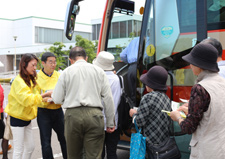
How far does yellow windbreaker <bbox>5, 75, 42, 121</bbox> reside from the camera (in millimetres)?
3738

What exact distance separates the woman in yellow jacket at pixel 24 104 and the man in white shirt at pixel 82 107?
645mm

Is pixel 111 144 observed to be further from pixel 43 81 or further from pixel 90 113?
pixel 43 81

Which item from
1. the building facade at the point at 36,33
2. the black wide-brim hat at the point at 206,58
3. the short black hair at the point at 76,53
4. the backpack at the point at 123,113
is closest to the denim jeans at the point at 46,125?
the backpack at the point at 123,113

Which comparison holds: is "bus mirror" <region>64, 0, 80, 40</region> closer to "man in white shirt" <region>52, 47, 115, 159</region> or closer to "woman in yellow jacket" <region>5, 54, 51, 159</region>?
"woman in yellow jacket" <region>5, 54, 51, 159</region>

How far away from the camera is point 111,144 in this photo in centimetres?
388

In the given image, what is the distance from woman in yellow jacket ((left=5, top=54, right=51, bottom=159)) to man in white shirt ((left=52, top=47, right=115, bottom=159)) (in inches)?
25.4

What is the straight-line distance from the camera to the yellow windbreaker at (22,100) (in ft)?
12.3

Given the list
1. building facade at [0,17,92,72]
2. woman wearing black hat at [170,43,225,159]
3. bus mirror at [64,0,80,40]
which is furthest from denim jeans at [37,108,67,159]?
building facade at [0,17,92,72]

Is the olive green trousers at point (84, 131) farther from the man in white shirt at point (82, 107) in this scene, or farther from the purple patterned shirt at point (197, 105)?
the purple patterned shirt at point (197, 105)

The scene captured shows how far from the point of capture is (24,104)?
12.3 feet

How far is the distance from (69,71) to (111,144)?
50.8 inches

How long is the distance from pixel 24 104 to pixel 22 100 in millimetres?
61

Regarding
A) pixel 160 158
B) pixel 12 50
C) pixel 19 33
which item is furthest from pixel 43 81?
pixel 19 33

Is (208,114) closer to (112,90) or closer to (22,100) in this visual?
(112,90)
